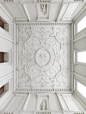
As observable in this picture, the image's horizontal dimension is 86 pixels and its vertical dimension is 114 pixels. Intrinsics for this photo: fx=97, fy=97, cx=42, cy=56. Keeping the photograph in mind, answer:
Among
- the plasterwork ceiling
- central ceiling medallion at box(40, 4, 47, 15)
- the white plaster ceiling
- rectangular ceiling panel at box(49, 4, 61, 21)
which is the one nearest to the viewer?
the white plaster ceiling

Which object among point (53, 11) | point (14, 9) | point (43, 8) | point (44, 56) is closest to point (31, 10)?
point (43, 8)

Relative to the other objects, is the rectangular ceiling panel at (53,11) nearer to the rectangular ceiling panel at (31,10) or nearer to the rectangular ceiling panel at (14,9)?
the rectangular ceiling panel at (31,10)

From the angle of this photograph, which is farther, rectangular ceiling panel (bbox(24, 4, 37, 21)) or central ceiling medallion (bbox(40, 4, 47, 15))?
central ceiling medallion (bbox(40, 4, 47, 15))

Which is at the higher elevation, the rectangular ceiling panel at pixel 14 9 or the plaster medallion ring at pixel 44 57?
the rectangular ceiling panel at pixel 14 9

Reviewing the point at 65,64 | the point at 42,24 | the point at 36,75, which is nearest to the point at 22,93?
the point at 36,75

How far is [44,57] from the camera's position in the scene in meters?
6.57

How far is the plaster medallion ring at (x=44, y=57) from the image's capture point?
258 inches

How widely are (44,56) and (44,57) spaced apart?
67mm

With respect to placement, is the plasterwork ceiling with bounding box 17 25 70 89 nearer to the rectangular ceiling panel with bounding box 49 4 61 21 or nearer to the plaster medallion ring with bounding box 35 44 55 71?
the plaster medallion ring with bounding box 35 44 55 71

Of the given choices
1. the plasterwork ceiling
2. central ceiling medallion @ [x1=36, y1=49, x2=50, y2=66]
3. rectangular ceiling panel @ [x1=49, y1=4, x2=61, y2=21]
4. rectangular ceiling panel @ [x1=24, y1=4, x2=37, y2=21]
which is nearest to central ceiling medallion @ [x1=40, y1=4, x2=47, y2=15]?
rectangular ceiling panel @ [x1=49, y1=4, x2=61, y2=21]

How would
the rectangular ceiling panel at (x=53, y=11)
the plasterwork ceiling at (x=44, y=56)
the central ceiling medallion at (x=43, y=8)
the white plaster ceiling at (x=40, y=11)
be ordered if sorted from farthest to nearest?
the plasterwork ceiling at (x=44, y=56) → the central ceiling medallion at (x=43, y=8) → the rectangular ceiling panel at (x=53, y=11) → the white plaster ceiling at (x=40, y=11)

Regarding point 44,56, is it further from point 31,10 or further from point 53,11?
point 31,10

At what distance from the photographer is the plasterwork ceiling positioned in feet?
21.5

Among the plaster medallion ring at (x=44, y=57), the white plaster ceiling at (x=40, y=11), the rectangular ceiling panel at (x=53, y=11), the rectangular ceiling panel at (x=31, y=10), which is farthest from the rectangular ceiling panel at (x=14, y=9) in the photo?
the plaster medallion ring at (x=44, y=57)
